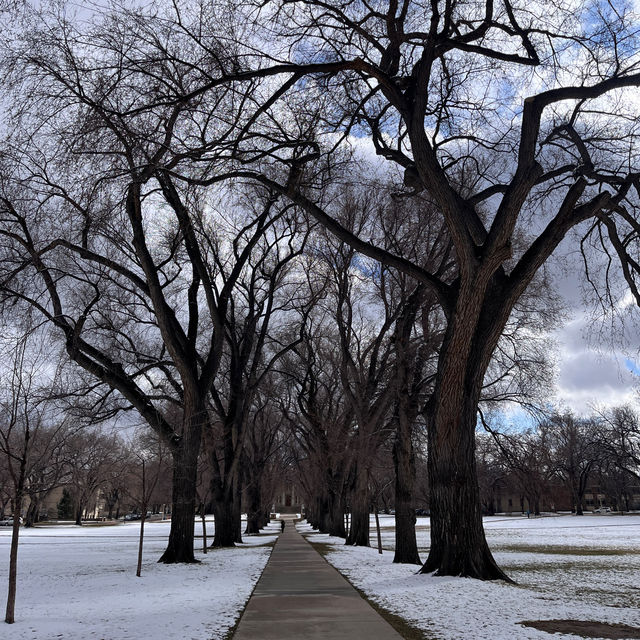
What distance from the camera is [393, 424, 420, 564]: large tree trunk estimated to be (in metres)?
16.9

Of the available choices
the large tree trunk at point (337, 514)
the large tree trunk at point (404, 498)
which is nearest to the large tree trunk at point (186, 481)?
the large tree trunk at point (404, 498)

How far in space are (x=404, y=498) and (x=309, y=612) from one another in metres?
9.24

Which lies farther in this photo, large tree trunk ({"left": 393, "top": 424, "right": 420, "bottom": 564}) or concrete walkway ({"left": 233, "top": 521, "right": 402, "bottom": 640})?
large tree trunk ({"left": 393, "top": 424, "right": 420, "bottom": 564})

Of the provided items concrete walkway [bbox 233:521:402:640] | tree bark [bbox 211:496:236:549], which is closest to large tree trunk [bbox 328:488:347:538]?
tree bark [bbox 211:496:236:549]

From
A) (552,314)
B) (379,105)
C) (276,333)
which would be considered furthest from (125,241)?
(276,333)

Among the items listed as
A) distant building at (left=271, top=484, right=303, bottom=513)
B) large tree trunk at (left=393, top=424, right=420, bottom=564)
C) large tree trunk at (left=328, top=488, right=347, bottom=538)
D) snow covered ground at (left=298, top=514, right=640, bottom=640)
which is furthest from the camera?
distant building at (left=271, top=484, right=303, bottom=513)

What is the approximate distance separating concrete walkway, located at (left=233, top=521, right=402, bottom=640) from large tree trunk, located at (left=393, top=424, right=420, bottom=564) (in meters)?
3.69

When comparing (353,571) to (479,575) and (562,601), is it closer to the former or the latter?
(479,575)

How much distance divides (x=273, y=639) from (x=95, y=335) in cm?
1574

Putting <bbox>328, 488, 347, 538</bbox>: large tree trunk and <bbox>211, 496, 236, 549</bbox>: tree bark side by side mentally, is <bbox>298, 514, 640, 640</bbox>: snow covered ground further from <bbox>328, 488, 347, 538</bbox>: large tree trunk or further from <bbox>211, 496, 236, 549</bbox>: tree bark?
<bbox>328, 488, 347, 538</bbox>: large tree trunk

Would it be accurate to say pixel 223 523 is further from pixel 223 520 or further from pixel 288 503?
pixel 288 503

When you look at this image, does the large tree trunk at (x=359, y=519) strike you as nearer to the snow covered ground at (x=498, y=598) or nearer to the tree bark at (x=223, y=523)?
the tree bark at (x=223, y=523)

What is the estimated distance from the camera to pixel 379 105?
13.3 m

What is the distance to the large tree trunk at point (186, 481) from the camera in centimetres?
1711
